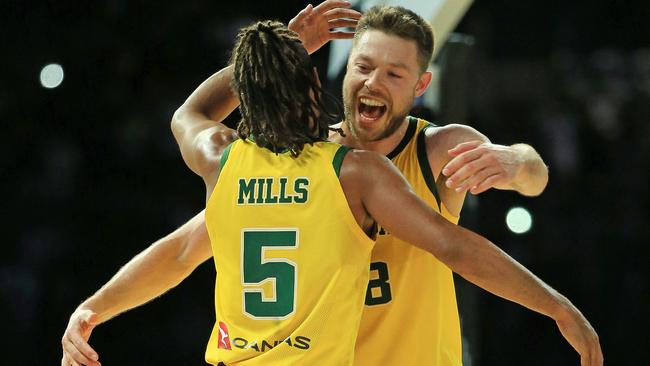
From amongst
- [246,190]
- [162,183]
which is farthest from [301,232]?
[162,183]

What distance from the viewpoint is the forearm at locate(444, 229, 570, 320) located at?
2.61m

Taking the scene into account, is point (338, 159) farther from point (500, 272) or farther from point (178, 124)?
point (178, 124)

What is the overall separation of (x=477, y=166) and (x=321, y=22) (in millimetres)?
1045

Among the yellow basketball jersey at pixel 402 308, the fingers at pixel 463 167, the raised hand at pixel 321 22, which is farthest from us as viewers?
the raised hand at pixel 321 22

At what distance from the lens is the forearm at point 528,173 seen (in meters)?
2.87

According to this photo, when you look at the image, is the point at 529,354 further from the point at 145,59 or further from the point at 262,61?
the point at 262,61

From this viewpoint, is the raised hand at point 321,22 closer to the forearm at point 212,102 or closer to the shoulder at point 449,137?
the forearm at point 212,102

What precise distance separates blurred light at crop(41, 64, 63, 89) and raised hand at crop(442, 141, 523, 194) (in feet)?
16.3

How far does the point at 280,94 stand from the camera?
273 centimetres

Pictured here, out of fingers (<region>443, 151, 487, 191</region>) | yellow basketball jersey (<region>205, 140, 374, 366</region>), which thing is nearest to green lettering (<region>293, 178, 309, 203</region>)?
yellow basketball jersey (<region>205, 140, 374, 366</region>)

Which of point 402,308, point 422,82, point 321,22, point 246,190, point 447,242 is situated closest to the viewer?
point 447,242

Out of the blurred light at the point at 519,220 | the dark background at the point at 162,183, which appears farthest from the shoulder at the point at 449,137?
the blurred light at the point at 519,220

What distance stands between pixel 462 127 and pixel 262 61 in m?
0.79

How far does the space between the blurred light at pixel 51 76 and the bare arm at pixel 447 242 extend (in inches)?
195
